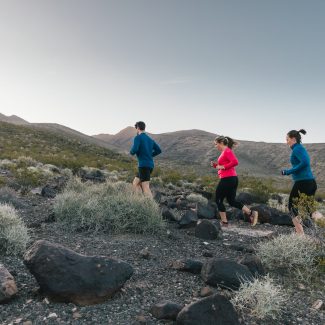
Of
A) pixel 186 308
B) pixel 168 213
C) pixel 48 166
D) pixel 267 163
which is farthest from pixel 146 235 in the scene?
pixel 267 163

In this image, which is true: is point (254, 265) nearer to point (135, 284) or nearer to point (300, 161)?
point (135, 284)

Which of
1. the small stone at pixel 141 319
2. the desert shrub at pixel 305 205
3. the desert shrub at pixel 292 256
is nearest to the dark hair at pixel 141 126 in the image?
the desert shrub at pixel 305 205

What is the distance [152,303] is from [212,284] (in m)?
0.93

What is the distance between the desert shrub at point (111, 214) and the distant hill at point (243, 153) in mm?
44331

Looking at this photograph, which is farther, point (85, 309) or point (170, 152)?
point (170, 152)

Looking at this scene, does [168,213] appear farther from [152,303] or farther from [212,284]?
[152,303]

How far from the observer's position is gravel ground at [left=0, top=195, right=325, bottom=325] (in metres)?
3.95

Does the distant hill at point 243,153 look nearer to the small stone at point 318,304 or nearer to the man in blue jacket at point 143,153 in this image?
the man in blue jacket at point 143,153

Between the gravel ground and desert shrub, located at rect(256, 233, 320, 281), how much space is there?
1.54 feet

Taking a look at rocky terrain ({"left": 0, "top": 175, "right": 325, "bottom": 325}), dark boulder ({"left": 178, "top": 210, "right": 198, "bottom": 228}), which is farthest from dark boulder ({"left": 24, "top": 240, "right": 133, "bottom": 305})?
dark boulder ({"left": 178, "top": 210, "right": 198, "bottom": 228})

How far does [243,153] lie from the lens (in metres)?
79.3

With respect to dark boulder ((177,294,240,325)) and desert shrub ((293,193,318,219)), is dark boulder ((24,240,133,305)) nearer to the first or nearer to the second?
dark boulder ((177,294,240,325))

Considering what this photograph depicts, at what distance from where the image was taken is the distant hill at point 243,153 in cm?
6135

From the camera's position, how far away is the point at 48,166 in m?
19.6
